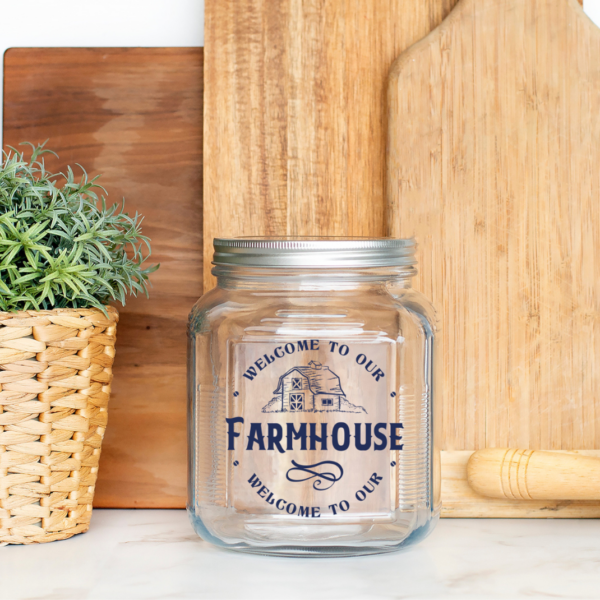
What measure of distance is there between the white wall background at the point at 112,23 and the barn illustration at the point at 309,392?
0.44 meters

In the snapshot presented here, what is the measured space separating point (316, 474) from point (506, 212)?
1.18ft

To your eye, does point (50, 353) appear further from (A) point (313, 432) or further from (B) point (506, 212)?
(B) point (506, 212)

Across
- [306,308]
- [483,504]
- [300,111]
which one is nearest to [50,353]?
[306,308]

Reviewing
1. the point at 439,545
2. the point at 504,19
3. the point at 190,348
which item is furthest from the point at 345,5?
the point at 439,545

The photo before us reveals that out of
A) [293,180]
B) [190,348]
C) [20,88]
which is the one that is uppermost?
[20,88]

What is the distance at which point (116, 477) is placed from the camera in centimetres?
79

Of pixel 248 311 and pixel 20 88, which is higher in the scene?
pixel 20 88

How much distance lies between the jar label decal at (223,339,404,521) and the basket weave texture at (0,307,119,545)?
0.47ft

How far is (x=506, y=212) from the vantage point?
0.75 m

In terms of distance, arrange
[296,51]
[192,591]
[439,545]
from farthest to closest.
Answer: [296,51] < [439,545] < [192,591]

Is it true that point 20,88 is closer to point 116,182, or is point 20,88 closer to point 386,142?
point 116,182

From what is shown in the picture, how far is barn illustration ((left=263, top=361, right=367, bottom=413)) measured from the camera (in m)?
0.62

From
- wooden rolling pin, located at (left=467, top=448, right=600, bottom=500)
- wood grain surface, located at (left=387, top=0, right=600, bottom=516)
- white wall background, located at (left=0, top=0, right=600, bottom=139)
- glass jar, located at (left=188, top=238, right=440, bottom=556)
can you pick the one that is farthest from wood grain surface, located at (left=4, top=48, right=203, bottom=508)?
wooden rolling pin, located at (left=467, top=448, right=600, bottom=500)

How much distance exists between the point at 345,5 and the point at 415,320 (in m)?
0.38
